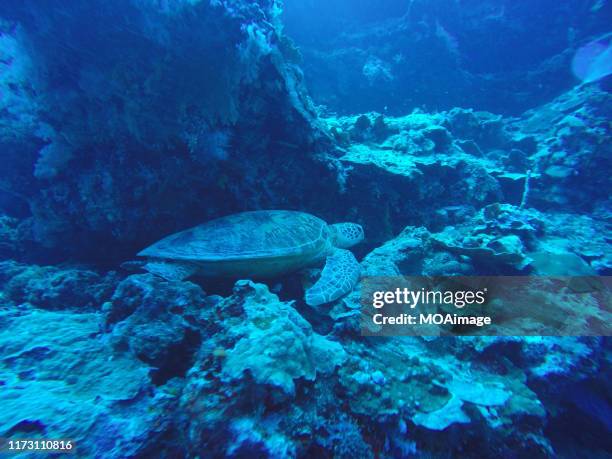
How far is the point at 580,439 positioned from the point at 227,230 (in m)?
4.36

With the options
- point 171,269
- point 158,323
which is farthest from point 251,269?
point 158,323

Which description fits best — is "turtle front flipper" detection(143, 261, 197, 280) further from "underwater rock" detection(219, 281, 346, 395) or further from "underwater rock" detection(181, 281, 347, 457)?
"underwater rock" detection(181, 281, 347, 457)

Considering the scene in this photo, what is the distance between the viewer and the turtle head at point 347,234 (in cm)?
470

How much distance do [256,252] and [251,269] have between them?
0.28m

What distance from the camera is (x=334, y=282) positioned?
131 inches

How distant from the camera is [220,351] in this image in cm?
176

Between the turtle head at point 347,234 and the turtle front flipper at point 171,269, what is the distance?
231 centimetres

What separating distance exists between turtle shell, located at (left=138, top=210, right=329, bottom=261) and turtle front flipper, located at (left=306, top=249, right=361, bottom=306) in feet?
1.46

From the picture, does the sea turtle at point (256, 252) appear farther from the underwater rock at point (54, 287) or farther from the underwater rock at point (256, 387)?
the underwater rock at point (256, 387)

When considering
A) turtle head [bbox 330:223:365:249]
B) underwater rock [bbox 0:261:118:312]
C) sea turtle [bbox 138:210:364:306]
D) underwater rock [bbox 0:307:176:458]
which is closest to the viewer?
underwater rock [bbox 0:307:176:458]

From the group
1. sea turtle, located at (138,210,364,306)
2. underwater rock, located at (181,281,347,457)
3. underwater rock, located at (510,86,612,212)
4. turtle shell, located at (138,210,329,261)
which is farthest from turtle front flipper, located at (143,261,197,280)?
underwater rock, located at (510,86,612,212)

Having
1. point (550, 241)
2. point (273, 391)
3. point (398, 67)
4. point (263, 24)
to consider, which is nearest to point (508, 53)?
point (398, 67)

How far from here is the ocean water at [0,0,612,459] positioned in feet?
5.35

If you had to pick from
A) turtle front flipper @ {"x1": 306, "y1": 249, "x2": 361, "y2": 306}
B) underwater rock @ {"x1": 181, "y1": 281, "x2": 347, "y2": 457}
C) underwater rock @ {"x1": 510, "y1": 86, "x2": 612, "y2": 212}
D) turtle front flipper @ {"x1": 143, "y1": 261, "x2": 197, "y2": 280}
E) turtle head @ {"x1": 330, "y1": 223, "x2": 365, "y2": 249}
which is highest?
underwater rock @ {"x1": 510, "y1": 86, "x2": 612, "y2": 212}
